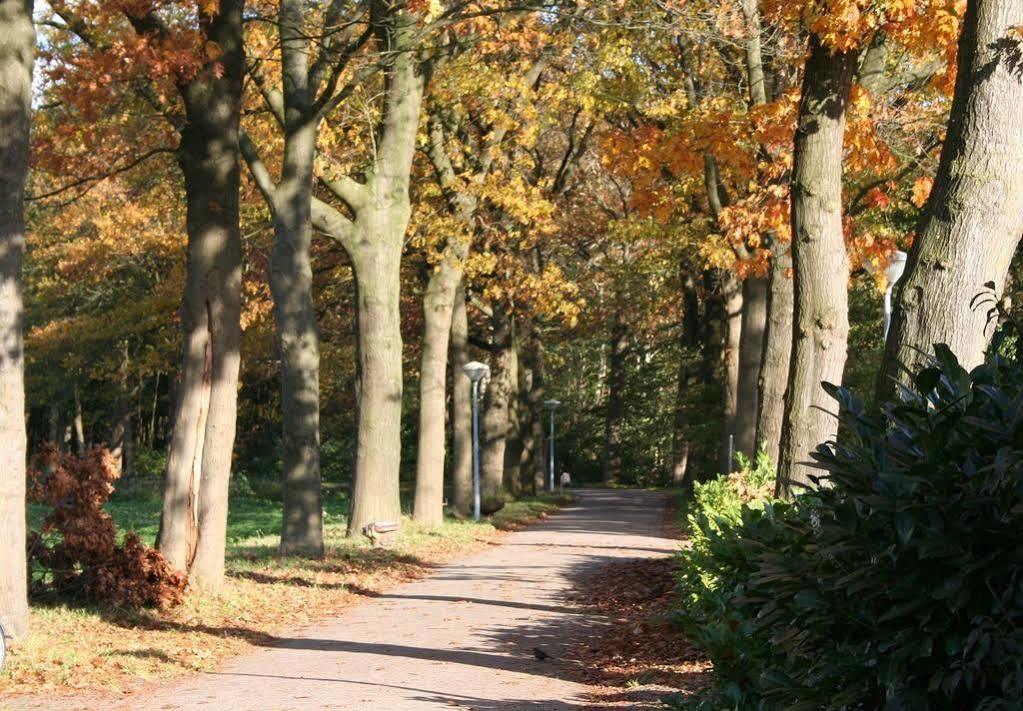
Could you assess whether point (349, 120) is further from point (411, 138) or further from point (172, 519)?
point (172, 519)

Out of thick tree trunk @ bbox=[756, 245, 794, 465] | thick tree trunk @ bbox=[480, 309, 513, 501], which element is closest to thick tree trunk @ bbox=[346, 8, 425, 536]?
thick tree trunk @ bbox=[756, 245, 794, 465]

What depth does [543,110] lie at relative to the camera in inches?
1088

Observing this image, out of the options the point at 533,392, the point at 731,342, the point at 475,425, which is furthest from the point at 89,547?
the point at 533,392

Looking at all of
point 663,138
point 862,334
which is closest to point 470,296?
point 862,334

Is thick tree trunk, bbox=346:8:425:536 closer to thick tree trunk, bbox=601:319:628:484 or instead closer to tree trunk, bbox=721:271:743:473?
tree trunk, bbox=721:271:743:473

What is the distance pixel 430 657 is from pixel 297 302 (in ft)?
26.2

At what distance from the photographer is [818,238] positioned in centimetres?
1118

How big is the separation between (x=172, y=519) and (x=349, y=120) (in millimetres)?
9578

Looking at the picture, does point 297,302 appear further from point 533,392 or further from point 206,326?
point 533,392

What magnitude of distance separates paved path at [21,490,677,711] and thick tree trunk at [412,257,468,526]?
248 inches

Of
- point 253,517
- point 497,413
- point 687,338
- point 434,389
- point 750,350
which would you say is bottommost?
point 253,517

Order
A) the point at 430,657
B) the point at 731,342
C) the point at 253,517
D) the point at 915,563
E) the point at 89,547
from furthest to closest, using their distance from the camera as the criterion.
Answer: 1. the point at 253,517
2. the point at 731,342
3. the point at 89,547
4. the point at 430,657
5. the point at 915,563

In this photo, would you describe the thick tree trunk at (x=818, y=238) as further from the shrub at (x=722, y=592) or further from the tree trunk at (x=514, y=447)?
the tree trunk at (x=514, y=447)

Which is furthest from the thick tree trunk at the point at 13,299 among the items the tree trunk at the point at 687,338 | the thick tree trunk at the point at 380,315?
the tree trunk at the point at 687,338
